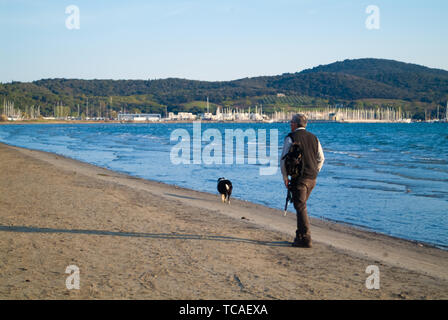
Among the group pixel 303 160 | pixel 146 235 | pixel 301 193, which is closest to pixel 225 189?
pixel 146 235

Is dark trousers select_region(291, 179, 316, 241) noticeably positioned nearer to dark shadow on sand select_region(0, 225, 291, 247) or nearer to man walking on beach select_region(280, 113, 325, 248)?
man walking on beach select_region(280, 113, 325, 248)

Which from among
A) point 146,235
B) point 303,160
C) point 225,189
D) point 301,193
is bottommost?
point 146,235

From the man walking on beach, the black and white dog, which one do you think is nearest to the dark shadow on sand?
the man walking on beach

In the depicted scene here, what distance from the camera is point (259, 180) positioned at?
1897cm

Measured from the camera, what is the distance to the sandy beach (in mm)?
5277

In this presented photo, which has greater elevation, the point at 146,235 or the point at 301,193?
the point at 301,193

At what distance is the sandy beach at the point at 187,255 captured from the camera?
5277 millimetres

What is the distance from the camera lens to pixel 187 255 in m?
6.77

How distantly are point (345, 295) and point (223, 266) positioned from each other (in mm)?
1825

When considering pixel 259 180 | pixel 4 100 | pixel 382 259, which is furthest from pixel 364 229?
pixel 4 100

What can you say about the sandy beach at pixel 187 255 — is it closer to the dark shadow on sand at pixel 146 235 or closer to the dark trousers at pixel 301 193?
the dark shadow on sand at pixel 146 235

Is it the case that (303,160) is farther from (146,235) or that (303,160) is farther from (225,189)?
(225,189)

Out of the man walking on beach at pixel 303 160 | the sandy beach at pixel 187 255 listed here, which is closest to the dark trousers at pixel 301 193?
the man walking on beach at pixel 303 160
